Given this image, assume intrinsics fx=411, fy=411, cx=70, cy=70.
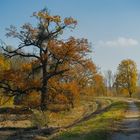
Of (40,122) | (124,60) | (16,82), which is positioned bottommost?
(40,122)

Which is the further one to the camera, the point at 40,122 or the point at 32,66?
the point at 32,66

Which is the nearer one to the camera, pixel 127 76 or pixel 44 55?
pixel 44 55

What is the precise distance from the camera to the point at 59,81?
167ft

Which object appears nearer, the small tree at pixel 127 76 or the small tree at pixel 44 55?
the small tree at pixel 44 55

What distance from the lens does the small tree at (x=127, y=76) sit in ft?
387

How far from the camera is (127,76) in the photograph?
119 m

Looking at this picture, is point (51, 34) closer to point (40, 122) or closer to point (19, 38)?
point (19, 38)

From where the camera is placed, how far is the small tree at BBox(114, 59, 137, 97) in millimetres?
117856

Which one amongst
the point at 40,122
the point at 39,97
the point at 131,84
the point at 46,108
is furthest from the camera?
the point at 131,84

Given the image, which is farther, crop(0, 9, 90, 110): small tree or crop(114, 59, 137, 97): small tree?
crop(114, 59, 137, 97): small tree

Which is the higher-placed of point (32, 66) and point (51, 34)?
point (51, 34)

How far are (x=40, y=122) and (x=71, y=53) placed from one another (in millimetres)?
13596

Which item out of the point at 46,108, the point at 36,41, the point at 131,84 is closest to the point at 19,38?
the point at 36,41

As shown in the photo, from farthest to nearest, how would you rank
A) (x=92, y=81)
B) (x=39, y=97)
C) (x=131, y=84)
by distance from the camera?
(x=131, y=84) < (x=92, y=81) < (x=39, y=97)
